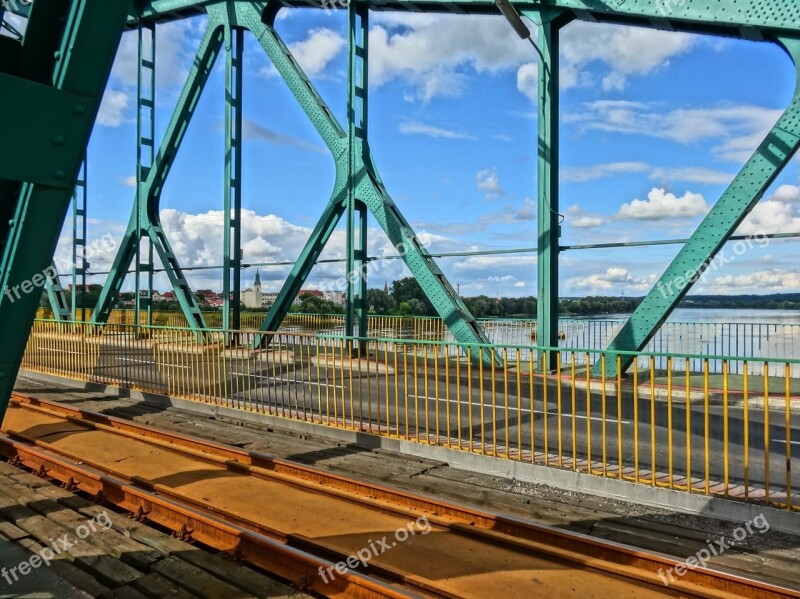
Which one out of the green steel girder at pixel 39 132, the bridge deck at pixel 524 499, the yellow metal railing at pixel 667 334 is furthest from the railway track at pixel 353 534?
the yellow metal railing at pixel 667 334

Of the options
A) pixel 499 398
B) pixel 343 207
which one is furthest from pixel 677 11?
pixel 343 207

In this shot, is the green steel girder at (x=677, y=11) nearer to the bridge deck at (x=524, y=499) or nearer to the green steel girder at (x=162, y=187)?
the green steel girder at (x=162, y=187)

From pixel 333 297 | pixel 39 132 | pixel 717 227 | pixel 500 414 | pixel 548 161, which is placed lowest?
pixel 500 414

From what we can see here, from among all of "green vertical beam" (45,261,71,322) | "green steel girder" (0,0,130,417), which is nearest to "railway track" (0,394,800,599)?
"green steel girder" (0,0,130,417)

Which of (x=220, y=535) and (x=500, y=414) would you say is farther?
(x=500, y=414)

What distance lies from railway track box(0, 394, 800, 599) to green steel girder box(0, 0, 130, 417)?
2.92 m

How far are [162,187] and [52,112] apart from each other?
22.6 meters

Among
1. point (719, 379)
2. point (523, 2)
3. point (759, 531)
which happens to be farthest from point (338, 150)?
point (759, 531)

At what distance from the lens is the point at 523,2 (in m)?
14.4

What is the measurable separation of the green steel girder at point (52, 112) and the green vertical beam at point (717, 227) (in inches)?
448

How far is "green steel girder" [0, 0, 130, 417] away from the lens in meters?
2.01

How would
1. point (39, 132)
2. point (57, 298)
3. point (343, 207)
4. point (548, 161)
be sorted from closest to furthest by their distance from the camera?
1. point (39, 132)
2. point (548, 161)
3. point (343, 207)
4. point (57, 298)

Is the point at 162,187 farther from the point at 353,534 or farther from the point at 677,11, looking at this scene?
the point at 353,534

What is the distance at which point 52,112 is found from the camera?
Answer: 200cm
